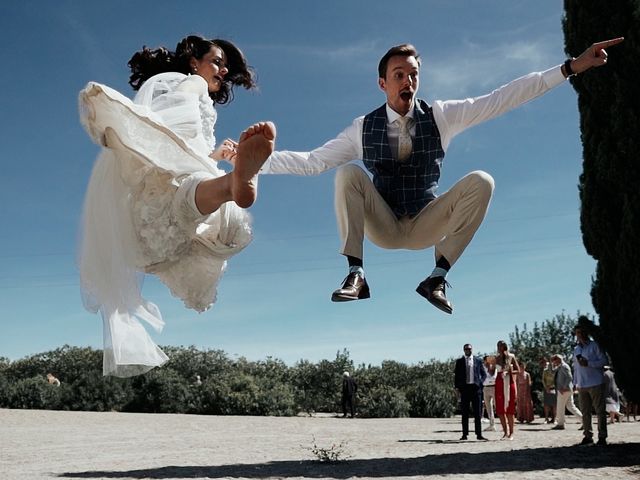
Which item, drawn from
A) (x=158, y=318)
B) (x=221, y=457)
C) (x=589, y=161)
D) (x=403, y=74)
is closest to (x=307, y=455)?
(x=221, y=457)

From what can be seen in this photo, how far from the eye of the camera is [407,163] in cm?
391

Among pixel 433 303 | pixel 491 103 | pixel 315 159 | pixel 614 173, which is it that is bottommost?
pixel 433 303

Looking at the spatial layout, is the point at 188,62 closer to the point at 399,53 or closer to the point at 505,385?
the point at 399,53

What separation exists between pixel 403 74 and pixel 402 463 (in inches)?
346

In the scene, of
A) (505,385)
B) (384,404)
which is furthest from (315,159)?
(384,404)

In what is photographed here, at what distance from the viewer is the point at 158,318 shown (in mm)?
4234

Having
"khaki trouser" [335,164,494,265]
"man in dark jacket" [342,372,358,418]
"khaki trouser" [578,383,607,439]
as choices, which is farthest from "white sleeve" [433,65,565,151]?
"man in dark jacket" [342,372,358,418]

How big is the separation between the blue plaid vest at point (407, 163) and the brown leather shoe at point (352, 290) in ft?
1.66

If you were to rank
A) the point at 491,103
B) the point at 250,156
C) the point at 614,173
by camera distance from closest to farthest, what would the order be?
the point at 250,156 < the point at 491,103 < the point at 614,173

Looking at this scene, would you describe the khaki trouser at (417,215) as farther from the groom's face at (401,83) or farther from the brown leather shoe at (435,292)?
the groom's face at (401,83)

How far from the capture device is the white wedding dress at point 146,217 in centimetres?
385

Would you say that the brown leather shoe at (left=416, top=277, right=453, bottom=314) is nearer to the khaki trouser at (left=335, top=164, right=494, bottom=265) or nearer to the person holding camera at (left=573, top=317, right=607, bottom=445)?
the khaki trouser at (left=335, top=164, right=494, bottom=265)

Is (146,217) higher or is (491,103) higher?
(491,103)

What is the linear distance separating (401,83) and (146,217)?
64.1 inches
